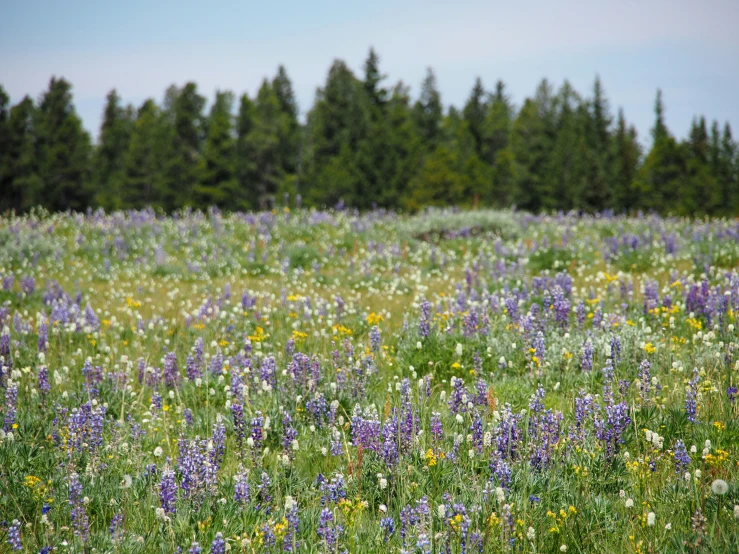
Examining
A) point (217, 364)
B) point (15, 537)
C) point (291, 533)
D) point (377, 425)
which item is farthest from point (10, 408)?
point (377, 425)

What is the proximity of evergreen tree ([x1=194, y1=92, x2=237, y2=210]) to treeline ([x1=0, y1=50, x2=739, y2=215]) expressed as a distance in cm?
9

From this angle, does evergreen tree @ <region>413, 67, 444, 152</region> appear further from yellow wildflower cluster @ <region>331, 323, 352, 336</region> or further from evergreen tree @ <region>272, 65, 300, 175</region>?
yellow wildflower cluster @ <region>331, 323, 352, 336</region>

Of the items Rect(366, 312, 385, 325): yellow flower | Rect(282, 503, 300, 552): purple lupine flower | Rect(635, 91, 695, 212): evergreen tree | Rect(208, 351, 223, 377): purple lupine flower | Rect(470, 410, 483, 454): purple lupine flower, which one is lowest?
Rect(282, 503, 300, 552): purple lupine flower

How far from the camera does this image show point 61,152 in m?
44.8

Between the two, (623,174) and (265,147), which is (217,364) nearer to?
(265,147)

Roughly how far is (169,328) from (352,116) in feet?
136

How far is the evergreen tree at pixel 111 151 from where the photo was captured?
49469 mm

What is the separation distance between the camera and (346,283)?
34.9 feet

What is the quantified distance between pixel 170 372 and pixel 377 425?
103 inches

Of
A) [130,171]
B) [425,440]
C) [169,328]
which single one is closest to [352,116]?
[130,171]

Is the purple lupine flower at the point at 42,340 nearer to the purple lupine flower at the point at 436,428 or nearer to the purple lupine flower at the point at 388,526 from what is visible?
the purple lupine flower at the point at 436,428

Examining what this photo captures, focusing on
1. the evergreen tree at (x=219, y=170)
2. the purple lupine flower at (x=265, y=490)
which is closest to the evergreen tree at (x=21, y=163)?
the evergreen tree at (x=219, y=170)

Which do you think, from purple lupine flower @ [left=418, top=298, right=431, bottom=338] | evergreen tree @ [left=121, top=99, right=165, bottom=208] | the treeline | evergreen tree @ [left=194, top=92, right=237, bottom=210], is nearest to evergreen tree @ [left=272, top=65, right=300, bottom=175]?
the treeline

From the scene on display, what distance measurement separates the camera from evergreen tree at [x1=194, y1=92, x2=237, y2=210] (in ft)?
141
